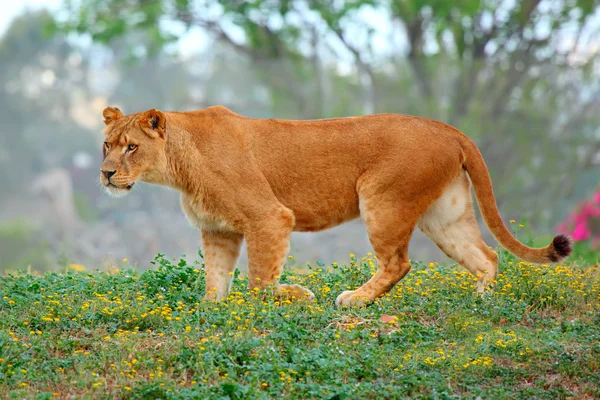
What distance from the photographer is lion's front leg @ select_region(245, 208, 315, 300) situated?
22.0 feet

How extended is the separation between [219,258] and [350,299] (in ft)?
3.64

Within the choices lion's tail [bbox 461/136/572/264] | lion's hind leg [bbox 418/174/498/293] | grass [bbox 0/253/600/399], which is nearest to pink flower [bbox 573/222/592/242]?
grass [bbox 0/253/600/399]

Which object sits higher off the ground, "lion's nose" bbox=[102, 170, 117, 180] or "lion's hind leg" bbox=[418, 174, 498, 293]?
"lion's nose" bbox=[102, 170, 117, 180]

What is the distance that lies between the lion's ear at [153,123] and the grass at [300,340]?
Result: 1.16 metres

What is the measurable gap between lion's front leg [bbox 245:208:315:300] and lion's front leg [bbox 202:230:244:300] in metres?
0.37

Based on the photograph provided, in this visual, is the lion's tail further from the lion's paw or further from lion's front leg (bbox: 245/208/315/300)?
lion's front leg (bbox: 245/208/315/300)

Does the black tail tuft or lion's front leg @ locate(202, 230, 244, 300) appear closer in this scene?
the black tail tuft

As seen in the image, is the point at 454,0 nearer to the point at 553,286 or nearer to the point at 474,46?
the point at 474,46

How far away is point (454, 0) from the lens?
19.1m

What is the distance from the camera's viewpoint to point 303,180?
7.04m

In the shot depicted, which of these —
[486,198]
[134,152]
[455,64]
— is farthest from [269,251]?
[455,64]

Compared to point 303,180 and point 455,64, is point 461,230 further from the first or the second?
point 455,64

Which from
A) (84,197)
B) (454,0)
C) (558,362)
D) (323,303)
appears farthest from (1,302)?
(84,197)

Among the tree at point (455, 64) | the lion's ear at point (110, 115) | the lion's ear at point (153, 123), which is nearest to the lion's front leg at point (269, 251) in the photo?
the lion's ear at point (153, 123)
